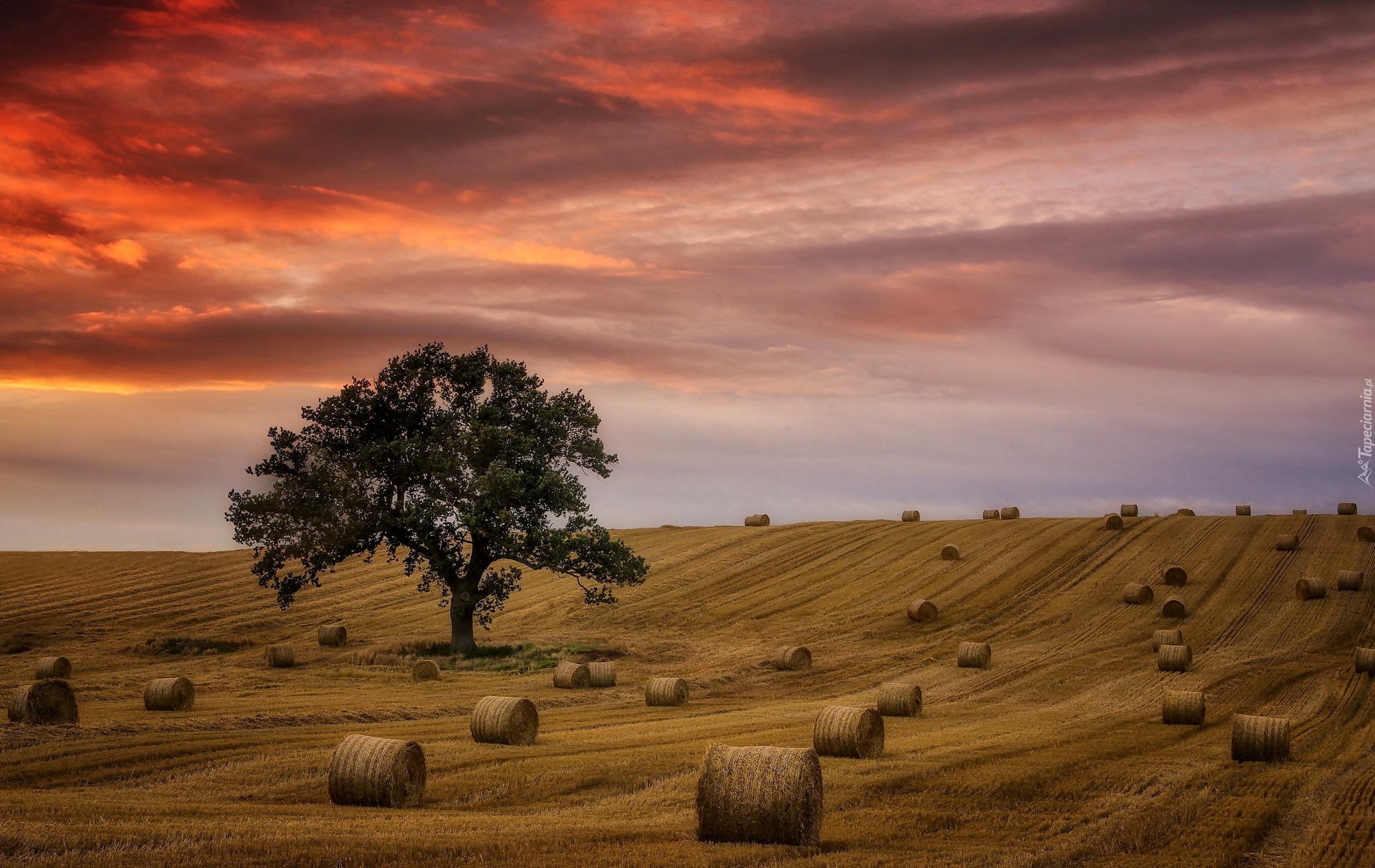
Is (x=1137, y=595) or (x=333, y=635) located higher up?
(x=333, y=635)

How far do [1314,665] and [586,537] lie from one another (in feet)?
71.9

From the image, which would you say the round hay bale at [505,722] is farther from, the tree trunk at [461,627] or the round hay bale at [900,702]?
the tree trunk at [461,627]

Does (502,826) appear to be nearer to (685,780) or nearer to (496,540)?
(685,780)

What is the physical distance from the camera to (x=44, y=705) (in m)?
20.0

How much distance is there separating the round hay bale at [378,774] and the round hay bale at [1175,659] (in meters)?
22.8

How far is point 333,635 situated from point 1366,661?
30654 mm

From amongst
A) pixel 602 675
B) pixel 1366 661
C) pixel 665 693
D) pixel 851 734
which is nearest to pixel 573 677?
pixel 602 675

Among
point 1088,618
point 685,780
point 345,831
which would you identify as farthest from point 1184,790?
point 1088,618

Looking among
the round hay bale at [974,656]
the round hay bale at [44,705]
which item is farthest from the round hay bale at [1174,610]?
the round hay bale at [44,705]

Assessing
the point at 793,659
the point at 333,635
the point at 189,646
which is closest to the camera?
the point at 793,659

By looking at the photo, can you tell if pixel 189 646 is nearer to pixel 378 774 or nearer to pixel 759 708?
pixel 759 708

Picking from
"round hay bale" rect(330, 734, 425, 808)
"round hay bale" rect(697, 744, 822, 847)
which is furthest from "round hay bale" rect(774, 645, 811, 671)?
"round hay bale" rect(697, 744, 822, 847)

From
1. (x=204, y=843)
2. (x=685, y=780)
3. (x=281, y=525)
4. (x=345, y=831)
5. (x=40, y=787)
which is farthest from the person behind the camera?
(x=281, y=525)

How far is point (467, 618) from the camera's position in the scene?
38281 mm
